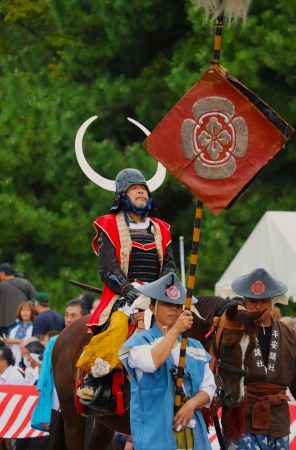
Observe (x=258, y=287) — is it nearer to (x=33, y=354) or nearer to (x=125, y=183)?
(x=125, y=183)

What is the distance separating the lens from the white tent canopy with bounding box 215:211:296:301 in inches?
711

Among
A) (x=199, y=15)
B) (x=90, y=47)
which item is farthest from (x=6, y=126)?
(x=199, y=15)

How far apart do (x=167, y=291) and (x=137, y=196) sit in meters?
2.39

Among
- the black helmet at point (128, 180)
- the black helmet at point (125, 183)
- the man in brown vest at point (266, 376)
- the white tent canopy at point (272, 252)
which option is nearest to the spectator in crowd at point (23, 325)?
the white tent canopy at point (272, 252)

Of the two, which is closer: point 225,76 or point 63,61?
point 225,76

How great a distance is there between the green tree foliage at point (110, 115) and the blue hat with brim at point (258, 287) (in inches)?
571

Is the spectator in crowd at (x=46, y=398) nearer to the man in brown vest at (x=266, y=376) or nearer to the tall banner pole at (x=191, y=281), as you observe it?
the man in brown vest at (x=266, y=376)

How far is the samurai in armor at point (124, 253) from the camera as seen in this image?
11031 mm

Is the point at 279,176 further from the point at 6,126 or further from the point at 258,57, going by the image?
the point at 6,126

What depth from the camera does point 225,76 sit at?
30.2ft

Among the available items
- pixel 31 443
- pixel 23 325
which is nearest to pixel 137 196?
pixel 31 443

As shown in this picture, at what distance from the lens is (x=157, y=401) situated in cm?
891

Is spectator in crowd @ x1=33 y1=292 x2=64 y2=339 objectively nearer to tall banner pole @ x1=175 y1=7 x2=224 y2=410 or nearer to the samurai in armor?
the samurai in armor

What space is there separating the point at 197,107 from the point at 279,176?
17.7 m
